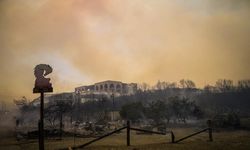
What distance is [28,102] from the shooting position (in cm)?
1291

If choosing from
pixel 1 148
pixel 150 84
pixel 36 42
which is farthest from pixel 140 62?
pixel 1 148

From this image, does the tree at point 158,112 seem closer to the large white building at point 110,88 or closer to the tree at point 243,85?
the large white building at point 110,88

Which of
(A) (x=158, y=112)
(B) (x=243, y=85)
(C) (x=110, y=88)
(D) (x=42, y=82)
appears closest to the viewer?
(D) (x=42, y=82)

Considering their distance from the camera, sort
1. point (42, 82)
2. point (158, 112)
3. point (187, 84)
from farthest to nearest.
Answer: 1. point (158, 112)
2. point (187, 84)
3. point (42, 82)

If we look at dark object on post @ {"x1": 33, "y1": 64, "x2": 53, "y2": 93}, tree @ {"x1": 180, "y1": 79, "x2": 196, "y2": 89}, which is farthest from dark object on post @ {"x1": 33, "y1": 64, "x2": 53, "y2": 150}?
tree @ {"x1": 180, "y1": 79, "x2": 196, "y2": 89}

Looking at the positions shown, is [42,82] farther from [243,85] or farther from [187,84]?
[187,84]

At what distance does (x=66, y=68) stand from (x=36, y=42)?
1428 millimetres

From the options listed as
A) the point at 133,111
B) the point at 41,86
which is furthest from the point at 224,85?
the point at 41,86

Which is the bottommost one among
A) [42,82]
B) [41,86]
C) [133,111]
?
[133,111]

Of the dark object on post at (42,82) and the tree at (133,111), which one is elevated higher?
the dark object on post at (42,82)

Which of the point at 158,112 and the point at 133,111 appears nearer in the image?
the point at 133,111

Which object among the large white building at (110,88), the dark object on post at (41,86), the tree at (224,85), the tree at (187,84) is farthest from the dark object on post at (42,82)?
the tree at (224,85)

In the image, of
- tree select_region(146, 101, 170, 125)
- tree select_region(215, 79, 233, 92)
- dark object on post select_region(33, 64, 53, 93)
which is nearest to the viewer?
dark object on post select_region(33, 64, 53, 93)

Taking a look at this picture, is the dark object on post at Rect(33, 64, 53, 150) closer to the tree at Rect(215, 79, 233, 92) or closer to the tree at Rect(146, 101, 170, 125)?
the tree at Rect(215, 79, 233, 92)
